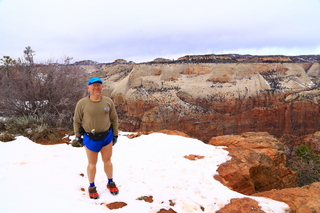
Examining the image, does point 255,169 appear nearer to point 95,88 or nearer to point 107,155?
point 107,155

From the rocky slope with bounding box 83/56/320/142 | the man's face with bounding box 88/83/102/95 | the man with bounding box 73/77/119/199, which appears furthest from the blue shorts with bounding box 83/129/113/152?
the rocky slope with bounding box 83/56/320/142

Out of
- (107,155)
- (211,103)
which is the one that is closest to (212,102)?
(211,103)

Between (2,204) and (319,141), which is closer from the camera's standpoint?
(2,204)

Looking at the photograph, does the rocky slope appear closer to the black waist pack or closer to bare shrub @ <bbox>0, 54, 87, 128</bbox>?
bare shrub @ <bbox>0, 54, 87, 128</bbox>

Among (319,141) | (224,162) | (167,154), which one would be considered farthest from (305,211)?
(319,141)

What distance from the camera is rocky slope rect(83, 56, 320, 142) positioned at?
82.8 ft

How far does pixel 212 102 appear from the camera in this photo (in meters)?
28.1

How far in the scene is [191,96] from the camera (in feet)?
96.4

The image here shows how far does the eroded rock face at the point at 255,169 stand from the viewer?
3.83 meters

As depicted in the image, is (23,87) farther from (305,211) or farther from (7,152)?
(305,211)

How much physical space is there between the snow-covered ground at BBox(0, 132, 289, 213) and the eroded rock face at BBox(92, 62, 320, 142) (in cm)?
2004

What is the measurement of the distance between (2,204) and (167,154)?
3.28 meters

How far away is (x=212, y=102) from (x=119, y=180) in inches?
1031

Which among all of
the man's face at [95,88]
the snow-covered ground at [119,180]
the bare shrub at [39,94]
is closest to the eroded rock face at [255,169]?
the snow-covered ground at [119,180]
